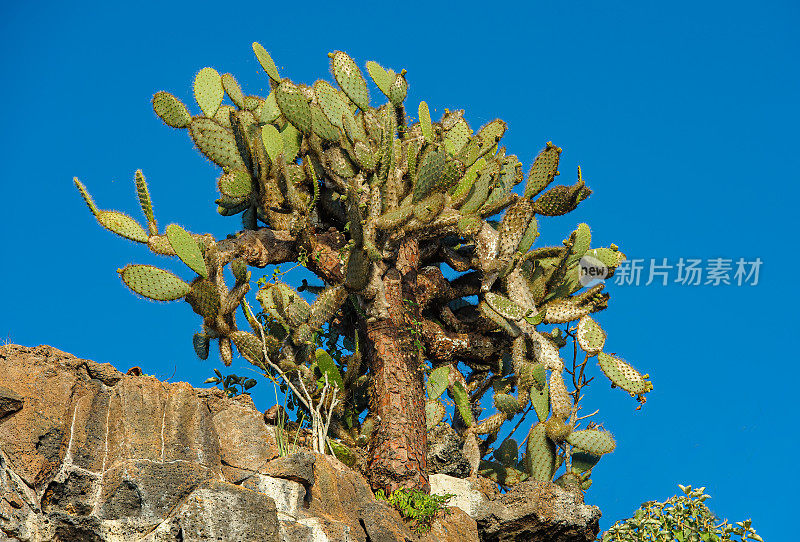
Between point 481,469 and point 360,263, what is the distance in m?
2.47

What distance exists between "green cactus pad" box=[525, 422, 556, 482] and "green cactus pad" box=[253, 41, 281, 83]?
389cm

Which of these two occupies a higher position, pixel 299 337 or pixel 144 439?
pixel 299 337

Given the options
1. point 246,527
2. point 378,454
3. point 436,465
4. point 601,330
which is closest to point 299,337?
point 378,454

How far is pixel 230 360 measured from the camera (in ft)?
23.6

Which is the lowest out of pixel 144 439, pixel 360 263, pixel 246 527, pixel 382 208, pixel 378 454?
pixel 246 527

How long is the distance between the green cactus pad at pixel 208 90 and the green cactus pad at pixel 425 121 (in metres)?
1.79

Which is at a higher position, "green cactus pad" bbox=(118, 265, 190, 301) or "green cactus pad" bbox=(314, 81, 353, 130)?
"green cactus pad" bbox=(314, 81, 353, 130)

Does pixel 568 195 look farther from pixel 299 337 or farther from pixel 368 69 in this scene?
pixel 299 337

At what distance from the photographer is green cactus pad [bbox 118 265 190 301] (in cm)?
649

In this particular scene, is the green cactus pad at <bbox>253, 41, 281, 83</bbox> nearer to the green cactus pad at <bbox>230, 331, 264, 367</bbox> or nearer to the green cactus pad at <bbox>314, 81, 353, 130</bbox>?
the green cactus pad at <bbox>314, 81, 353, 130</bbox>

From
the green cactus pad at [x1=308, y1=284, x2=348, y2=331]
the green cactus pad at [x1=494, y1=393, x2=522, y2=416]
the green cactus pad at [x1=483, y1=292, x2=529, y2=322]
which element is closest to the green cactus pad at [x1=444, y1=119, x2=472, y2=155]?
the green cactus pad at [x1=483, y1=292, x2=529, y2=322]

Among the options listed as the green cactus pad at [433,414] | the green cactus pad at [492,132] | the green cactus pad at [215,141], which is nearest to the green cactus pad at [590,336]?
the green cactus pad at [433,414]

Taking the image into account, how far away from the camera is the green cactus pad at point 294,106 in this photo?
7500 mm

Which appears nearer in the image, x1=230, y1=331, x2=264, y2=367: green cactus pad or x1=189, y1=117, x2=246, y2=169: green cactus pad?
x1=230, y1=331, x2=264, y2=367: green cactus pad
